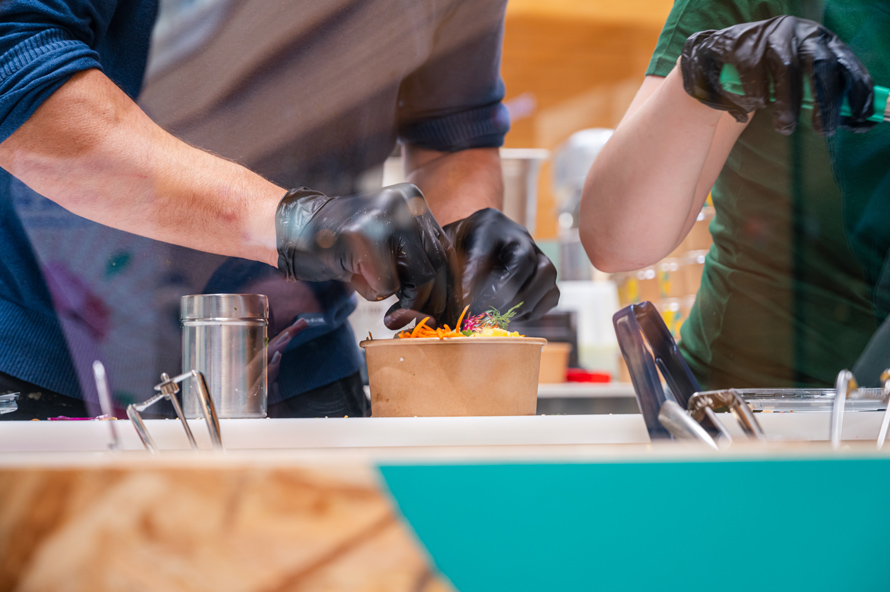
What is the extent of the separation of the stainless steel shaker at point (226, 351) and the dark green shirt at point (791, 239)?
49cm

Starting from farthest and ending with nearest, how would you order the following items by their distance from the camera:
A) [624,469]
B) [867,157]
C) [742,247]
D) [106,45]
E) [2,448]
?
[742,247], [867,157], [106,45], [2,448], [624,469]

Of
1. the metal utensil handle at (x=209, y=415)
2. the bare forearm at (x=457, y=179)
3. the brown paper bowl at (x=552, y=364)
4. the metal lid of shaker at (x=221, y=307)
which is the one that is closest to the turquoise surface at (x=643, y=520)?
the metal utensil handle at (x=209, y=415)

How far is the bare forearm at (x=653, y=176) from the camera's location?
24.4 inches

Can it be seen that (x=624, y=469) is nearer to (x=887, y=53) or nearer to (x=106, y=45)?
(x=106, y=45)

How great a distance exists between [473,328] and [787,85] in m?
0.35

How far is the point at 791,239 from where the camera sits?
82cm

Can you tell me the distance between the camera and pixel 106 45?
1.97 feet

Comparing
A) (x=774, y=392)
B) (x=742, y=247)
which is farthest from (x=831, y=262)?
(x=774, y=392)

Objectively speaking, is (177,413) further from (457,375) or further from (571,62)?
(571,62)

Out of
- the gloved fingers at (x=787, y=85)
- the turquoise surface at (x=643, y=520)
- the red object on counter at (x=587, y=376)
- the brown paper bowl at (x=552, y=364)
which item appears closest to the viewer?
the turquoise surface at (x=643, y=520)

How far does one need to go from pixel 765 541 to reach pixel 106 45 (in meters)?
0.66

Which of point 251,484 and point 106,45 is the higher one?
point 106,45

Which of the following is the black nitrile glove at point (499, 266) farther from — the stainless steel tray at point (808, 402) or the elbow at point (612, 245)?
the stainless steel tray at point (808, 402)

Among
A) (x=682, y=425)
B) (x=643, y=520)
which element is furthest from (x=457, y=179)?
(x=643, y=520)
